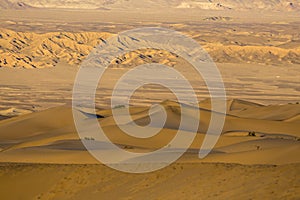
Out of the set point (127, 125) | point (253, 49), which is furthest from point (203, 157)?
point (253, 49)

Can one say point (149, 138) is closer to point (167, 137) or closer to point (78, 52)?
point (167, 137)

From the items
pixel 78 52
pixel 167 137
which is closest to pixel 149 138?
pixel 167 137

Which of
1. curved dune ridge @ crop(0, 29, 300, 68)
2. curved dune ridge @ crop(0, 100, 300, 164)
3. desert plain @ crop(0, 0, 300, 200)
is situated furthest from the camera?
curved dune ridge @ crop(0, 29, 300, 68)

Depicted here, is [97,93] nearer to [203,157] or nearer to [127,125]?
[127,125]

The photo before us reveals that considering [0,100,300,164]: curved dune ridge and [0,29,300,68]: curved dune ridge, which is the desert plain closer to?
[0,100,300,164]: curved dune ridge

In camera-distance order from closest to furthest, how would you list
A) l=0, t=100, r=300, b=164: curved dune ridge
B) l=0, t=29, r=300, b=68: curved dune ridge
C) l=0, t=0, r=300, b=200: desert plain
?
l=0, t=0, r=300, b=200: desert plain, l=0, t=100, r=300, b=164: curved dune ridge, l=0, t=29, r=300, b=68: curved dune ridge

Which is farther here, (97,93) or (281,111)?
(97,93)

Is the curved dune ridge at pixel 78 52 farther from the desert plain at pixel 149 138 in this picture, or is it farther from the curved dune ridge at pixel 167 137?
the curved dune ridge at pixel 167 137

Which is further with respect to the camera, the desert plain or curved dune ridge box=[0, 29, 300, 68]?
curved dune ridge box=[0, 29, 300, 68]

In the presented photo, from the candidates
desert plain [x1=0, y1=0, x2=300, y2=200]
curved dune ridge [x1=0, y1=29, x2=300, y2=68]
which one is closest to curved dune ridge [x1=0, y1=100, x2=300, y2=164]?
desert plain [x1=0, y1=0, x2=300, y2=200]
